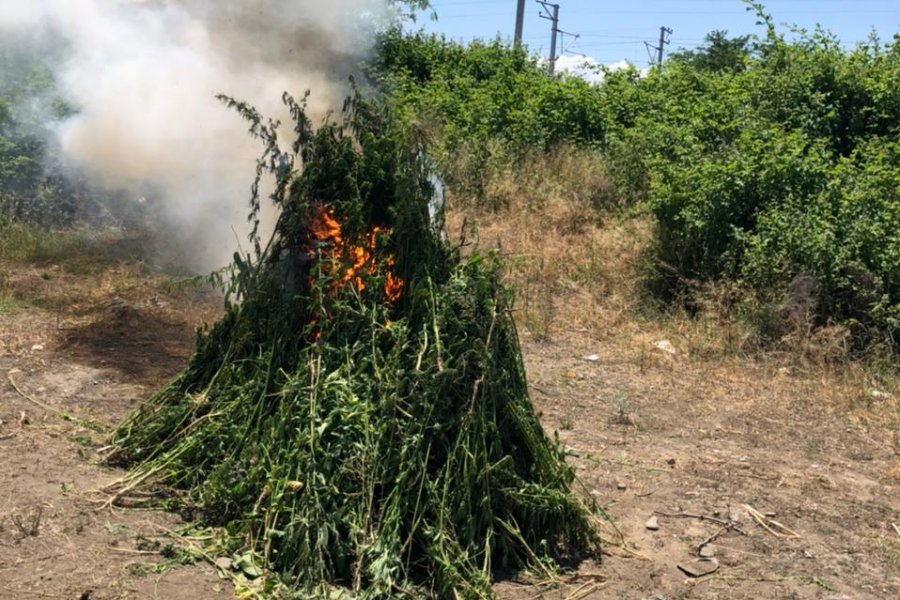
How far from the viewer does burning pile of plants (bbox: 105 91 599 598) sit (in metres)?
4.42

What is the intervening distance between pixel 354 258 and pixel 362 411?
866mm

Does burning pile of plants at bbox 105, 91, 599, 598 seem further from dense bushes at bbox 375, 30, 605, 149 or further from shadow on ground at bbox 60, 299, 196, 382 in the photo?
dense bushes at bbox 375, 30, 605, 149

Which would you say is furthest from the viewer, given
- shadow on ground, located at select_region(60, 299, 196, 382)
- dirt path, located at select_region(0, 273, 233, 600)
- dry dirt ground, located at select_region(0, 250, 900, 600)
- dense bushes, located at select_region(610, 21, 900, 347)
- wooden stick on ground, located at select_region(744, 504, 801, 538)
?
dense bushes, located at select_region(610, 21, 900, 347)

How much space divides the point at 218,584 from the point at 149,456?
4.16 ft

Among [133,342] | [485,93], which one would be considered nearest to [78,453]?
[133,342]

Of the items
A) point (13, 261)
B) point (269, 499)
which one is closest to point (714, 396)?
point (269, 499)

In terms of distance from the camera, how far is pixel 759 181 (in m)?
10.1

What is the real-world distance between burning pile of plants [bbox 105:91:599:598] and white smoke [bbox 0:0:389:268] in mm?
4710

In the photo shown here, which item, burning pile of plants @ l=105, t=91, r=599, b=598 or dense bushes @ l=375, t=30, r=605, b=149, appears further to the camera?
dense bushes @ l=375, t=30, r=605, b=149

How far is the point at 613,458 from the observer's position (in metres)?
6.53

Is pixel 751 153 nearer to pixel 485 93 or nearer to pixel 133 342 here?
pixel 133 342

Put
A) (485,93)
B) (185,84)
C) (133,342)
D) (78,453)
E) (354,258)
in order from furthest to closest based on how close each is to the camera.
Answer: (485,93), (185,84), (133,342), (78,453), (354,258)

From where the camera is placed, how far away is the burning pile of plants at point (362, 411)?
4.42m

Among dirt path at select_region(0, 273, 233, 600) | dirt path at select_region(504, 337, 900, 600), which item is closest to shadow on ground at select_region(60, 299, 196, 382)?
dirt path at select_region(0, 273, 233, 600)
